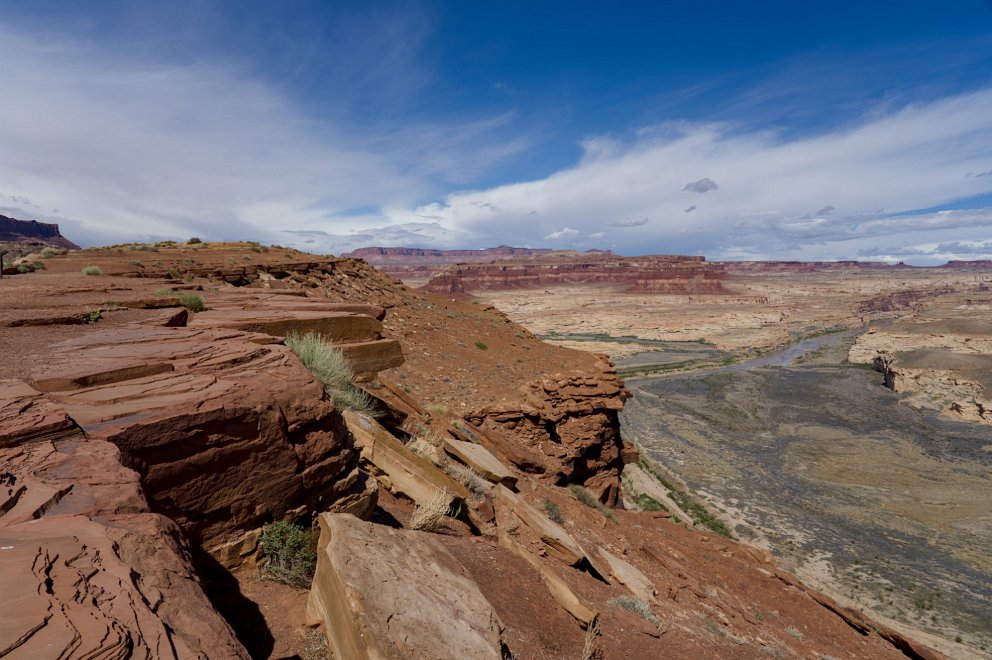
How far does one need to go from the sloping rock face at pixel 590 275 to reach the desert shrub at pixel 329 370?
134m

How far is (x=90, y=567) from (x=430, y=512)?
11.8 ft

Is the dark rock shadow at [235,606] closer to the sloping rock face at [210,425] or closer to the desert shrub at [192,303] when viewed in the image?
the sloping rock face at [210,425]

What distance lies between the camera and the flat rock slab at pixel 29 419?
3.09 m

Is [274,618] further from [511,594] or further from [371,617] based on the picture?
[511,594]

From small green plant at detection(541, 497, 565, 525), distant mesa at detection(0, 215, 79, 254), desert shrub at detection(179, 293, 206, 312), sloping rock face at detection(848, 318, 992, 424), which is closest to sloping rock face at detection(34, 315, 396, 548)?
desert shrub at detection(179, 293, 206, 312)

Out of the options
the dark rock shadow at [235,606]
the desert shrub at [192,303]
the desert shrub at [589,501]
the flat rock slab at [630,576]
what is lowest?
the desert shrub at [589,501]

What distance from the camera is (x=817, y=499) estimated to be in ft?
75.8

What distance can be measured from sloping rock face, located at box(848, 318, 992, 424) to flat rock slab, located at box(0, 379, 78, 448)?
50803 millimetres

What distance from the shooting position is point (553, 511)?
9062mm

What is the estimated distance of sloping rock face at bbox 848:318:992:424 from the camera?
37.0 meters

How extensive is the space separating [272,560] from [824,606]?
12.2m

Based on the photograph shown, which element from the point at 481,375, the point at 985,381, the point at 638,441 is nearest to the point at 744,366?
the point at 985,381

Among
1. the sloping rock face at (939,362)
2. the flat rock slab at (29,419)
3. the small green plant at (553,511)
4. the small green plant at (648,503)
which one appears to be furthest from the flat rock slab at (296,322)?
the sloping rock face at (939,362)

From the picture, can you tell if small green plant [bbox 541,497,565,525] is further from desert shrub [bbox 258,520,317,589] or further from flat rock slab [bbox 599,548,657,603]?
desert shrub [bbox 258,520,317,589]
